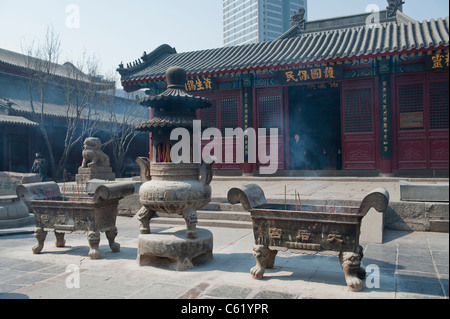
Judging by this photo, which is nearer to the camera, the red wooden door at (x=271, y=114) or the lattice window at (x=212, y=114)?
the red wooden door at (x=271, y=114)

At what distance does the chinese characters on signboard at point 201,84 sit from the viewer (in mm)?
11969

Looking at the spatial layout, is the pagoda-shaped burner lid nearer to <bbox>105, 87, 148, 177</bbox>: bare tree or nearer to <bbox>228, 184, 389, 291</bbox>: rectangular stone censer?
<bbox>228, 184, 389, 291</bbox>: rectangular stone censer

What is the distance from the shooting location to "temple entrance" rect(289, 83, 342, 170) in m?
12.9

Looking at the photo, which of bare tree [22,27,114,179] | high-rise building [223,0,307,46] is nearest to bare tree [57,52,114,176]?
bare tree [22,27,114,179]

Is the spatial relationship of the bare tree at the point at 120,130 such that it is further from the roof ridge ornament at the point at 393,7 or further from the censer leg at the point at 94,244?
the censer leg at the point at 94,244

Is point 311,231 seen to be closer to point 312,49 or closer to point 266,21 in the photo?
point 312,49

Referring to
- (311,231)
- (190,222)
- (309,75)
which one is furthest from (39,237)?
(309,75)

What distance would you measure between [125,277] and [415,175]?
8.82m

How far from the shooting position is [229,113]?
12188 mm

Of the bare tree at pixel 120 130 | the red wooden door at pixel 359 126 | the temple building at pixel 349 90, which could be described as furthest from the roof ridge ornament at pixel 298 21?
the bare tree at pixel 120 130

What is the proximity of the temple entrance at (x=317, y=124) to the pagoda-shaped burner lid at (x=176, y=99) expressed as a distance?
7.95 meters

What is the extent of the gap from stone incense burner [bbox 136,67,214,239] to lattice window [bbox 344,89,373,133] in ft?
22.8

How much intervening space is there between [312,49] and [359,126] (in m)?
2.80
